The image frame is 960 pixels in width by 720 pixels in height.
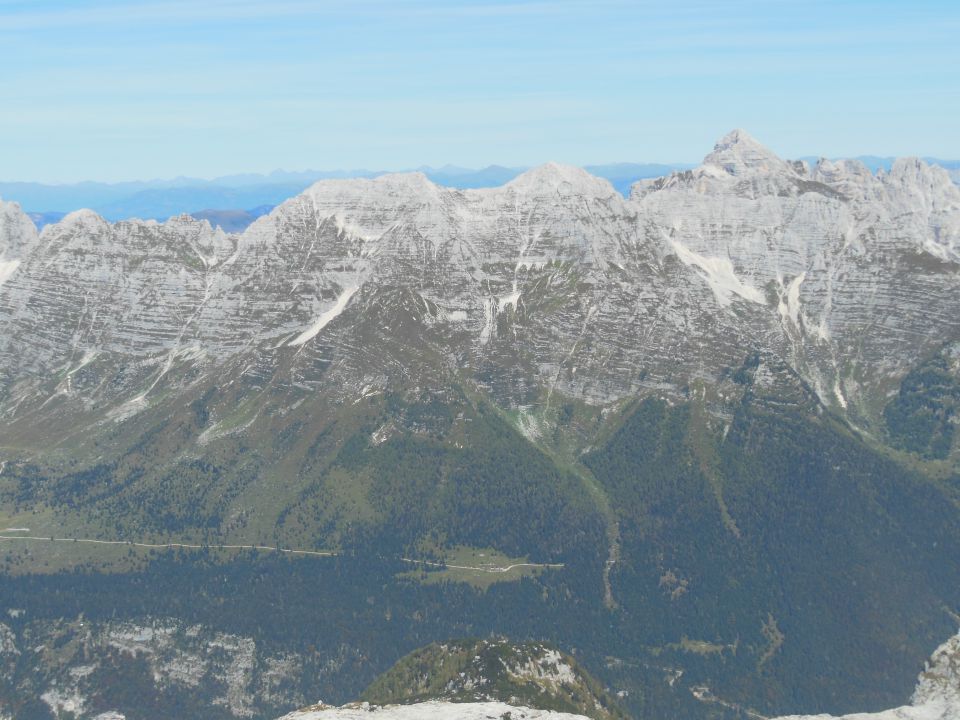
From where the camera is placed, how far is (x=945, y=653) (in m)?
136

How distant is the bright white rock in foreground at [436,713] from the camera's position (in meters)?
153

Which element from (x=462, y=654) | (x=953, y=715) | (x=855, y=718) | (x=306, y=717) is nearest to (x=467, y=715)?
(x=306, y=717)

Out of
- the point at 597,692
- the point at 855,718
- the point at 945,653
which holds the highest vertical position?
the point at 945,653

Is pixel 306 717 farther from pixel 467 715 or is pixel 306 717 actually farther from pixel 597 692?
pixel 597 692

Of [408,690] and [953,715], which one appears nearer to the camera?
[953,715]

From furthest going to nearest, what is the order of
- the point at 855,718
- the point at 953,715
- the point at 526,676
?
1. the point at 526,676
2. the point at 855,718
3. the point at 953,715

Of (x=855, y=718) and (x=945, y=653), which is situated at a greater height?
(x=945, y=653)

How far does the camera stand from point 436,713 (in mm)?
156625

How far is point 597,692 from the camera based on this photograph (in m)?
190

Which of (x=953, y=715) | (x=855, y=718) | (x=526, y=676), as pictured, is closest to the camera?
(x=953, y=715)

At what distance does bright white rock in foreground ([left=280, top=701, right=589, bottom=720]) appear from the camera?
15276cm

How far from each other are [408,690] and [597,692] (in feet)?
98.3

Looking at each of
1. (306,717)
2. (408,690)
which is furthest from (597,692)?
(306,717)

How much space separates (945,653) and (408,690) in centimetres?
8393
